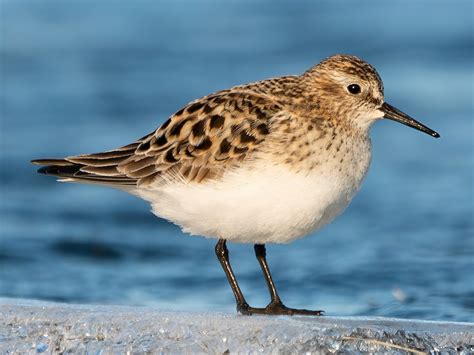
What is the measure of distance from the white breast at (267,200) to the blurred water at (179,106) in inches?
67.5

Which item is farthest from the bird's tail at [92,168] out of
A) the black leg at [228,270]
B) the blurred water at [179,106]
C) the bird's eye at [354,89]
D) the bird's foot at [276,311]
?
the blurred water at [179,106]

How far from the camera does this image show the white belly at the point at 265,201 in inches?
262

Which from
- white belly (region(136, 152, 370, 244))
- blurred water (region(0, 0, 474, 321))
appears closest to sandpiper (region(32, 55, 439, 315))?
white belly (region(136, 152, 370, 244))

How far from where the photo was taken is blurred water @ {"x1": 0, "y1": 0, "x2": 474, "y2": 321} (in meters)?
9.42

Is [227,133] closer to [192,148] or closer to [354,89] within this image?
[192,148]

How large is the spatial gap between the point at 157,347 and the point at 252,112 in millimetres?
1745

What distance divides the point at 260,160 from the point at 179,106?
8.37 m

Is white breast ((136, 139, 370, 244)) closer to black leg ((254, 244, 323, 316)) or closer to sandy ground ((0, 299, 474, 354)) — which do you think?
black leg ((254, 244, 323, 316))

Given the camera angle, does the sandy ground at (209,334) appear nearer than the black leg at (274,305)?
Yes

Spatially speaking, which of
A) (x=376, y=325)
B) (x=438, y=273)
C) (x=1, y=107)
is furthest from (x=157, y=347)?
(x=1, y=107)

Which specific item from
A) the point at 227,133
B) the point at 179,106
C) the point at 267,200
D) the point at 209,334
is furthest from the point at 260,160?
the point at 179,106

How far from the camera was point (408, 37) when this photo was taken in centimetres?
1842

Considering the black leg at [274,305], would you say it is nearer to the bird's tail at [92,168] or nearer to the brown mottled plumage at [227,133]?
the brown mottled plumage at [227,133]

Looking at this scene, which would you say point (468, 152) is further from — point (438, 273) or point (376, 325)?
point (376, 325)
